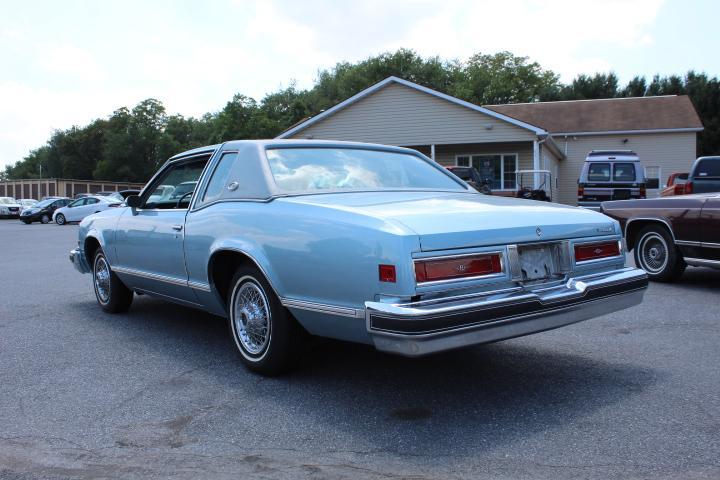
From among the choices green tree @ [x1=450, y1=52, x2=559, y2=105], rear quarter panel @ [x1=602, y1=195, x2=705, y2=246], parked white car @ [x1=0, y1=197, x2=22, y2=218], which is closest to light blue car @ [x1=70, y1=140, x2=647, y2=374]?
rear quarter panel @ [x1=602, y1=195, x2=705, y2=246]

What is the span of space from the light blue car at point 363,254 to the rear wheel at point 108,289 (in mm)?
903

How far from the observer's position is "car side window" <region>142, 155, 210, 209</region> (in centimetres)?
522

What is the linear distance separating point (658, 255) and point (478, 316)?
5.66m

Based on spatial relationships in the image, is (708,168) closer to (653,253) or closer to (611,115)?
(653,253)

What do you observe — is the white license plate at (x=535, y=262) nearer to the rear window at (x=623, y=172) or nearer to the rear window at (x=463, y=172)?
the rear window at (x=463, y=172)

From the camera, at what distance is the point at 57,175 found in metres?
86.4

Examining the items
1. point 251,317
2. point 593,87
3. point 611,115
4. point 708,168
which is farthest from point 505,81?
point 251,317

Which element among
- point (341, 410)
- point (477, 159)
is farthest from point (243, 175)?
point (477, 159)

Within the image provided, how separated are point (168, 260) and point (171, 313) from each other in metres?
1.67

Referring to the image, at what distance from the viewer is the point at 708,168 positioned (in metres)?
11.8

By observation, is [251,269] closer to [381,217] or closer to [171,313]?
[381,217]

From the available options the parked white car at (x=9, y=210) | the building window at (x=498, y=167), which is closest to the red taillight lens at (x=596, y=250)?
the building window at (x=498, y=167)

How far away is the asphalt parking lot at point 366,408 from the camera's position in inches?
116

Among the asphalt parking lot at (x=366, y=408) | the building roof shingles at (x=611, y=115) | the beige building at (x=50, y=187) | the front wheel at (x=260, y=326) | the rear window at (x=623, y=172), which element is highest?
the building roof shingles at (x=611, y=115)
